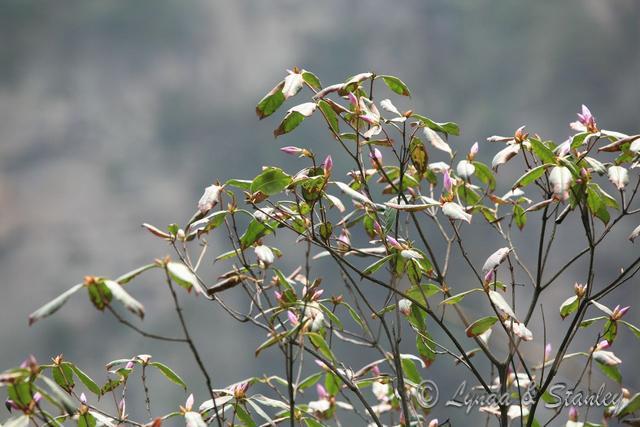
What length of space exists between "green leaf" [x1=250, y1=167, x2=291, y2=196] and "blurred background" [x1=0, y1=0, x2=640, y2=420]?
214 cm

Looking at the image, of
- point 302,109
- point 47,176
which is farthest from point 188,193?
point 302,109

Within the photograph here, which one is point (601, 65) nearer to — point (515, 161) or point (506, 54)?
point (506, 54)

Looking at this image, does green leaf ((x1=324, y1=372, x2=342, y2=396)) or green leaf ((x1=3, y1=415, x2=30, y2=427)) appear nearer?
green leaf ((x1=3, y1=415, x2=30, y2=427))

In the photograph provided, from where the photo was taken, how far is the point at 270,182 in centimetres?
97

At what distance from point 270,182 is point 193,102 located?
2.43 meters

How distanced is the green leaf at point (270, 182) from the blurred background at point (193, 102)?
7.01 feet

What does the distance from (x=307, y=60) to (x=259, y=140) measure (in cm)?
46

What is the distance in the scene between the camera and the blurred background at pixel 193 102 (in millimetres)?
3090

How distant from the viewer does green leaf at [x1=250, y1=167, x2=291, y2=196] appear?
961 millimetres

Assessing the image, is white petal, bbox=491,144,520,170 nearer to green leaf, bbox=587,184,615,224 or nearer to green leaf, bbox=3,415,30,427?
green leaf, bbox=587,184,615,224

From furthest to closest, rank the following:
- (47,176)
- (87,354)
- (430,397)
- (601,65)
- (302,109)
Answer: (601,65) < (47,176) < (87,354) < (430,397) < (302,109)

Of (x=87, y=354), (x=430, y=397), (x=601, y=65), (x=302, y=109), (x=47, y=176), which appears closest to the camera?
(x=302, y=109)

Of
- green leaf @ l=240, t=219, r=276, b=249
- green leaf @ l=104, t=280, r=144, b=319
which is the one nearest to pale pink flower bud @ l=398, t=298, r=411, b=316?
green leaf @ l=240, t=219, r=276, b=249

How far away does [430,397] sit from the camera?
1272 mm
